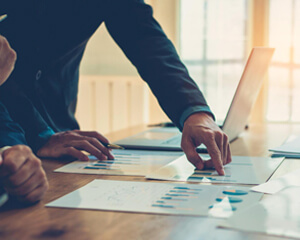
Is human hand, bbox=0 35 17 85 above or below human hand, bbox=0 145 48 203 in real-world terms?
above

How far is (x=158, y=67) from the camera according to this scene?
1.25 meters

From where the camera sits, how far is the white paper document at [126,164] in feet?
3.13

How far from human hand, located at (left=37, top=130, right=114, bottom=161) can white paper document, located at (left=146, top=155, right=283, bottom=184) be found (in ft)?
0.64

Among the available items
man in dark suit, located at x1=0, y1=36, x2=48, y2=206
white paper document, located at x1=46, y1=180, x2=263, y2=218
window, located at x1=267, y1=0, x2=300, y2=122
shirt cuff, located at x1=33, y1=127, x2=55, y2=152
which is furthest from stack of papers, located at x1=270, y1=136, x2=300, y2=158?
window, located at x1=267, y1=0, x2=300, y2=122

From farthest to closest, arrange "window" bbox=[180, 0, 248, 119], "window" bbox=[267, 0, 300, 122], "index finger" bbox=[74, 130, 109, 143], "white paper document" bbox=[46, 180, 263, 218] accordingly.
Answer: "window" bbox=[180, 0, 248, 119] < "window" bbox=[267, 0, 300, 122] < "index finger" bbox=[74, 130, 109, 143] < "white paper document" bbox=[46, 180, 263, 218]

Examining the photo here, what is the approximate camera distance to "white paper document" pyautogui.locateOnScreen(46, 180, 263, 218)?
0.64 meters

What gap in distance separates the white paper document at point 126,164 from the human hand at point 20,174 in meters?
0.26

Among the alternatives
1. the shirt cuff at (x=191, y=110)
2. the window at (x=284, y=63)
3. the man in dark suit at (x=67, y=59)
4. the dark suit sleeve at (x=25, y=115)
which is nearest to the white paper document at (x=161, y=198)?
the man in dark suit at (x=67, y=59)

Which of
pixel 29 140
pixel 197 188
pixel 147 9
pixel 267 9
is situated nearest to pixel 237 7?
pixel 267 9

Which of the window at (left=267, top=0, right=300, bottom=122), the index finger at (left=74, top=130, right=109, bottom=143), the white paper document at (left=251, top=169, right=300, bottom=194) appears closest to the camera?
the white paper document at (left=251, top=169, right=300, bottom=194)

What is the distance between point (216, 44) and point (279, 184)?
434 cm

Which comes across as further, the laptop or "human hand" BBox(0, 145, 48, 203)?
the laptop

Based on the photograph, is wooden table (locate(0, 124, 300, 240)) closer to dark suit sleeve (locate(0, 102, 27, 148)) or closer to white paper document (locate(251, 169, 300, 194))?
white paper document (locate(251, 169, 300, 194))

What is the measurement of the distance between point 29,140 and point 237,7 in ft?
13.2
